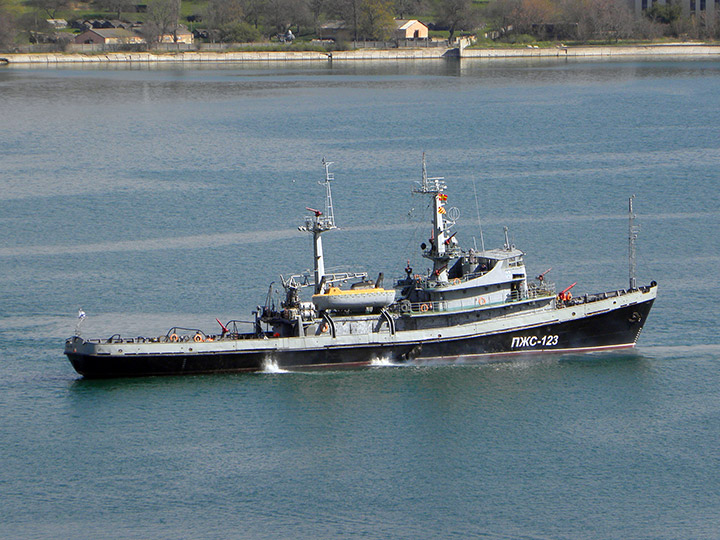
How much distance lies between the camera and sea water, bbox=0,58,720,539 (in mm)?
39875

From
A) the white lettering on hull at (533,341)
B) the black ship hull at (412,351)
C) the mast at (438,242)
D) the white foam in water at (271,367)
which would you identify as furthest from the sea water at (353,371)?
the mast at (438,242)

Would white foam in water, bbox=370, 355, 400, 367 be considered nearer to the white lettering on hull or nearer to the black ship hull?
the black ship hull

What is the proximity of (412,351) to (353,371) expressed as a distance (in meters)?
2.88

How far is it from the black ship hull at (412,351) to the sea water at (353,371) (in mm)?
624

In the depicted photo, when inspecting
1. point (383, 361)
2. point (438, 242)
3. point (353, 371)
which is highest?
point (438, 242)

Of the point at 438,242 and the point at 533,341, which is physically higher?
the point at 438,242

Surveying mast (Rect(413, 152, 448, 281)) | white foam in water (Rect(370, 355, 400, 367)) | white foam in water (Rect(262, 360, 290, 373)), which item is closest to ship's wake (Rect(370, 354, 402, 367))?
white foam in water (Rect(370, 355, 400, 367))

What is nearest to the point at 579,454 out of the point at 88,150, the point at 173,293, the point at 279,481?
the point at 279,481

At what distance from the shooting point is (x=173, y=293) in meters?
62.6

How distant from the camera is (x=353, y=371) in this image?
51.9m

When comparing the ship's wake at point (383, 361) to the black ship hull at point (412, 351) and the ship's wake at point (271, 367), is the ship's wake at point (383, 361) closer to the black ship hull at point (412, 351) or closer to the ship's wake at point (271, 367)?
the black ship hull at point (412, 351)

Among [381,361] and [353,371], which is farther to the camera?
[381,361]

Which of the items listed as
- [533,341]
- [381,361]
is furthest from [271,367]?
[533,341]

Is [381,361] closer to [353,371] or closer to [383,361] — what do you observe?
[383,361]
